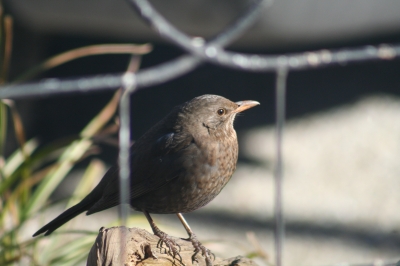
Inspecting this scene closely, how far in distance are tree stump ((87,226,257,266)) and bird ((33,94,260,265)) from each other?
59 mm

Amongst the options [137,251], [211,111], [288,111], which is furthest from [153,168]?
[288,111]

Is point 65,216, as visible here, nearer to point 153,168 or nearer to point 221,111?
point 153,168

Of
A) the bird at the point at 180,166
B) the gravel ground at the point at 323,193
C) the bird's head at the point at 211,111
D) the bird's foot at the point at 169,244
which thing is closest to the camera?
the bird's foot at the point at 169,244

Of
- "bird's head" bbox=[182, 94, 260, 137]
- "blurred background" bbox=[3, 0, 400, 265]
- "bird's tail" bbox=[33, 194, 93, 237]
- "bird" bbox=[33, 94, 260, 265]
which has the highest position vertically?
"blurred background" bbox=[3, 0, 400, 265]

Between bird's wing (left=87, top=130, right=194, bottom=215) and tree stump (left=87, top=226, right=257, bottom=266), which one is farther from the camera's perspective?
bird's wing (left=87, top=130, right=194, bottom=215)

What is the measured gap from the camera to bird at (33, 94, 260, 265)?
2803 mm

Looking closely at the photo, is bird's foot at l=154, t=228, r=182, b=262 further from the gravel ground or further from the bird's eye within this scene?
the gravel ground

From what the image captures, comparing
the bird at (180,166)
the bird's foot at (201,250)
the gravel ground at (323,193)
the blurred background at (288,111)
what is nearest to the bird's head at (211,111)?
the bird at (180,166)

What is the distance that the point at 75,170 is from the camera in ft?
19.7

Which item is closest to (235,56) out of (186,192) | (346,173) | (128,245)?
(128,245)

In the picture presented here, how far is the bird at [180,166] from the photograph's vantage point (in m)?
2.80

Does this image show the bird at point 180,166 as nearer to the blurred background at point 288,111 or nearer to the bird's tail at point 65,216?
the bird's tail at point 65,216

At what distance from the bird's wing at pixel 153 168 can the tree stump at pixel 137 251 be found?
30cm

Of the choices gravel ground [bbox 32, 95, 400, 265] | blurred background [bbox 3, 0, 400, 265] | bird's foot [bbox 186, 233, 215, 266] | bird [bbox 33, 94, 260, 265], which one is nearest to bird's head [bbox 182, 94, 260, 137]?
bird [bbox 33, 94, 260, 265]
